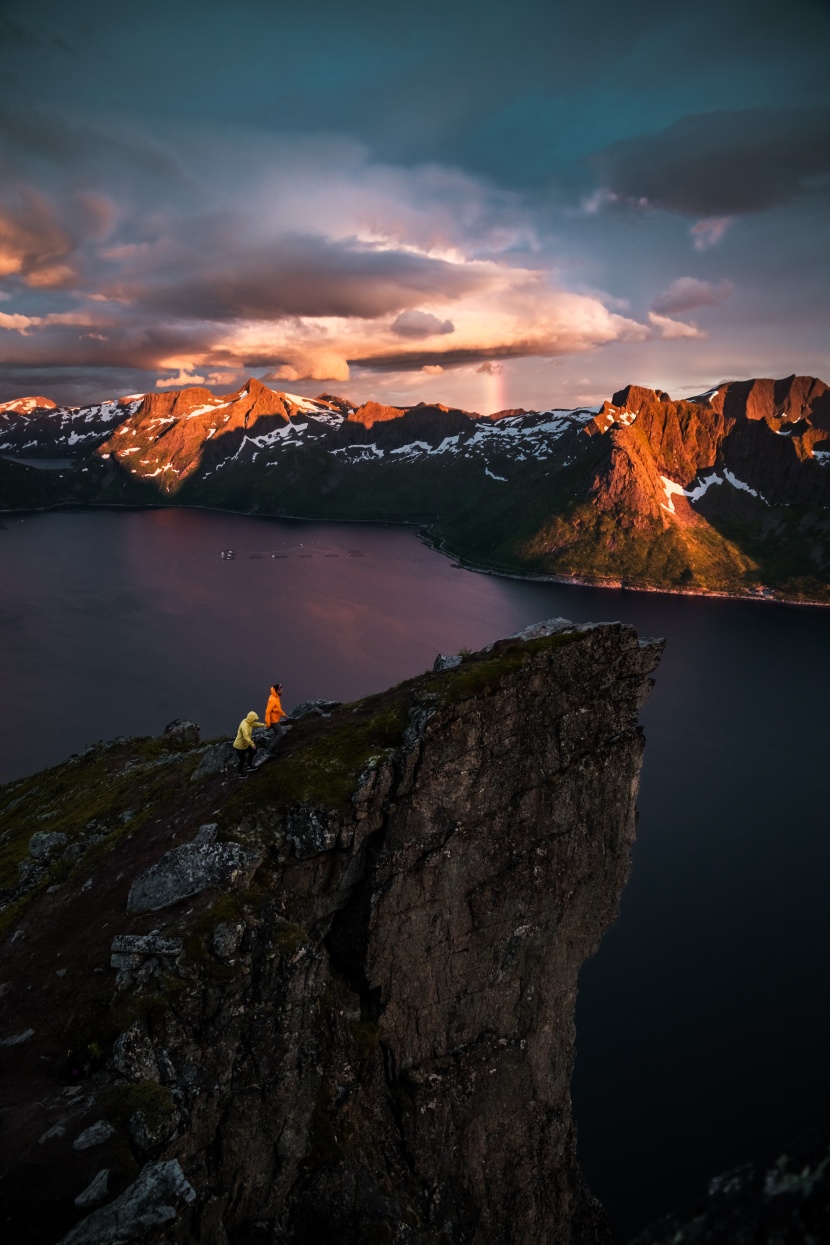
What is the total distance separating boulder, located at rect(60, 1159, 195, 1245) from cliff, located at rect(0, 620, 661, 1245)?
0.17 feet

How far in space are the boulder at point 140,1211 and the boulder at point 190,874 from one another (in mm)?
8559

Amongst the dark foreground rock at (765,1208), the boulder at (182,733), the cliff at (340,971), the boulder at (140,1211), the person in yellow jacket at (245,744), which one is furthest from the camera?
the boulder at (182,733)

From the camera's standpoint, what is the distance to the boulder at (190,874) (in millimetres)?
22703

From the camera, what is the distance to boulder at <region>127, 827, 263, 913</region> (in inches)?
894

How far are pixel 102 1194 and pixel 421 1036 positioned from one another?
15962 millimetres

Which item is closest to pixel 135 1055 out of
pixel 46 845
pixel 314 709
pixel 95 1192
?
pixel 95 1192

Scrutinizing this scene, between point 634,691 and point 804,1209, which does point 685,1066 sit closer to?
point 634,691

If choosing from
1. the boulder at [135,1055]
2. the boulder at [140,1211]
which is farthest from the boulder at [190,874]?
the boulder at [140,1211]

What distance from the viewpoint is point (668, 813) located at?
94438mm

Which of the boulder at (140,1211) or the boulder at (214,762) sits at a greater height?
the boulder at (214,762)

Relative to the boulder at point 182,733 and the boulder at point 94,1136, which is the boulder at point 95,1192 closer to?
the boulder at point 94,1136

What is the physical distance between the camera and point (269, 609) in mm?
195250

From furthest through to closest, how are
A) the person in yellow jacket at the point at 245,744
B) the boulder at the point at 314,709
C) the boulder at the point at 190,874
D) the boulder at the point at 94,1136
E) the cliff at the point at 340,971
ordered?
the boulder at the point at 314,709 < the person in yellow jacket at the point at 245,744 < the boulder at the point at 190,874 < the cliff at the point at 340,971 < the boulder at the point at 94,1136

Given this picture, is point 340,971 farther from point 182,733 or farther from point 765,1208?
point 182,733
